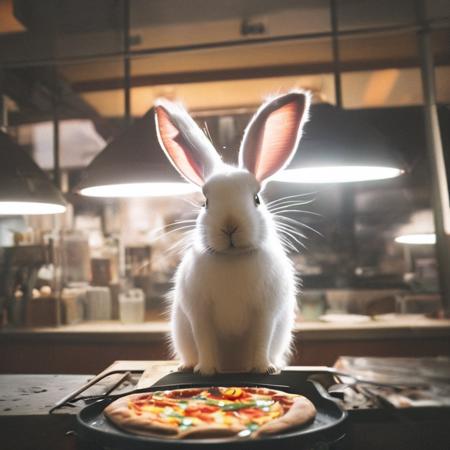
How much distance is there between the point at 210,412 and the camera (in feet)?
3.58

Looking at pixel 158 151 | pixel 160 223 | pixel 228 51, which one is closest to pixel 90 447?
pixel 158 151

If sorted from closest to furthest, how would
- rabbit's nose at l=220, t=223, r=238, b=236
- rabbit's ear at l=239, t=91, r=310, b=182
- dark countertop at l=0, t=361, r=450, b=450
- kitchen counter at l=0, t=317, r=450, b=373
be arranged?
1. dark countertop at l=0, t=361, r=450, b=450
2. rabbit's nose at l=220, t=223, r=238, b=236
3. rabbit's ear at l=239, t=91, r=310, b=182
4. kitchen counter at l=0, t=317, r=450, b=373

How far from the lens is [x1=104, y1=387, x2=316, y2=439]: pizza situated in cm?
95

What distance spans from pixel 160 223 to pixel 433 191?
6.91ft

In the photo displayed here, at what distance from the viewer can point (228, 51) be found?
13.1 feet

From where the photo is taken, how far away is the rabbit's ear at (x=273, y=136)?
1.41 meters

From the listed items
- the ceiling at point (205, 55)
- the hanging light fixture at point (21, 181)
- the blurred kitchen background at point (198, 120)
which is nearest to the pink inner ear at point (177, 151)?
the hanging light fixture at point (21, 181)

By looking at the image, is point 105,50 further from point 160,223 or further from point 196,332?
point 196,332

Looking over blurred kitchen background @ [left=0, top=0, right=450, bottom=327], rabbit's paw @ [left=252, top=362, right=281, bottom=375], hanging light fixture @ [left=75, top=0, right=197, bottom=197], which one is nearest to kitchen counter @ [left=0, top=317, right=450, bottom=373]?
blurred kitchen background @ [left=0, top=0, right=450, bottom=327]

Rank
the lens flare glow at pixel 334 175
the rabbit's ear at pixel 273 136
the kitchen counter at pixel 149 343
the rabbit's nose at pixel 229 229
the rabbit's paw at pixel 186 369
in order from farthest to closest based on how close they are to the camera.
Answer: the kitchen counter at pixel 149 343
the lens flare glow at pixel 334 175
the rabbit's paw at pixel 186 369
the rabbit's ear at pixel 273 136
the rabbit's nose at pixel 229 229

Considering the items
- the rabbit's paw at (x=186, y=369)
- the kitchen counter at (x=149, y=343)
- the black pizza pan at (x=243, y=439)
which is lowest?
the kitchen counter at (x=149, y=343)

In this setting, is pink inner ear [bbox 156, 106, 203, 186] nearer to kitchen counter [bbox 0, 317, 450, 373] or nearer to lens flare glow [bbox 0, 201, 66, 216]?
lens flare glow [bbox 0, 201, 66, 216]

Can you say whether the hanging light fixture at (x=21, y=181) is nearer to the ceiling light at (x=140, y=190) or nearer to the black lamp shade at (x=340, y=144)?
the ceiling light at (x=140, y=190)

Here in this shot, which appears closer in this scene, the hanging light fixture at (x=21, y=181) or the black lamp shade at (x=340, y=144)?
the black lamp shade at (x=340, y=144)
